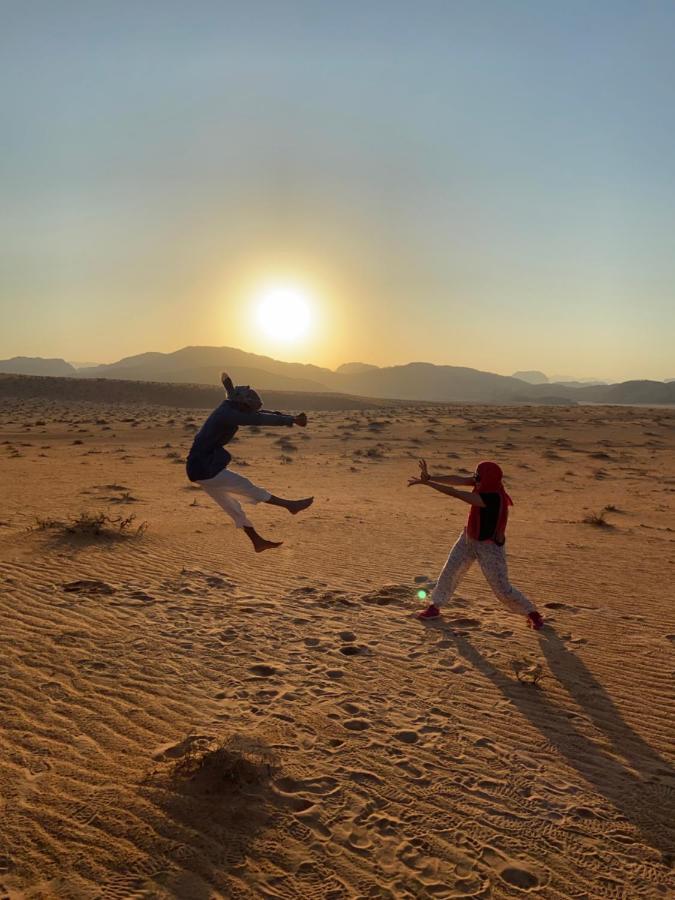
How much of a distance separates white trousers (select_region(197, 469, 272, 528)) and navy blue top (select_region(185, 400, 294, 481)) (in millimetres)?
109

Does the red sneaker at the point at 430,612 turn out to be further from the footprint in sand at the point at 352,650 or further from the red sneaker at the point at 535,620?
the footprint in sand at the point at 352,650

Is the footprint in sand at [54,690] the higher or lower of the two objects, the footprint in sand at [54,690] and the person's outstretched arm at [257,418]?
the lower

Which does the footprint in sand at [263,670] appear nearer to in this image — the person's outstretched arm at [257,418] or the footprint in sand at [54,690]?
the footprint in sand at [54,690]

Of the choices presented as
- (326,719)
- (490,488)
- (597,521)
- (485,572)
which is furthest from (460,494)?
(597,521)

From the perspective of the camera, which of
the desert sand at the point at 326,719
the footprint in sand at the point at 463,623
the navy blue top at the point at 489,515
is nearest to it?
the desert sand at the point at 326,719

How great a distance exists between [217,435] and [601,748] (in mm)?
4403

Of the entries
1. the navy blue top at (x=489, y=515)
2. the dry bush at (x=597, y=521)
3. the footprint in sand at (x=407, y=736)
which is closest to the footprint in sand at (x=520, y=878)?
the footprint in sand at (x=407, y=736)

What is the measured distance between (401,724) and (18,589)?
5414mm

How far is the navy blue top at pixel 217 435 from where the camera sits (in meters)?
6.54

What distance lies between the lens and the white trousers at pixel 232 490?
705 cm

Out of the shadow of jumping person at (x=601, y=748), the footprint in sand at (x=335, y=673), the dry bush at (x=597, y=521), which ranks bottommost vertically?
the shadow of jumping person at (x=601, y=748)

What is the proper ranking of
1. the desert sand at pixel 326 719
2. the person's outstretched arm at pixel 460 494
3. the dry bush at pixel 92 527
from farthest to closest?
the dry bush at pixel 92 527 < the person's outstretched arm at pixel 460 494 < the desert sand at pixel 326 719

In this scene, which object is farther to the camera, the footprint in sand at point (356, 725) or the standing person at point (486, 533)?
the standing person at point (486, 533)

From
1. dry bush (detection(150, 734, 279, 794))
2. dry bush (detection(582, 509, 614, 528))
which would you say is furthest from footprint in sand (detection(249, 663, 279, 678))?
dry bush (detection(582, 509, 614, 528))
